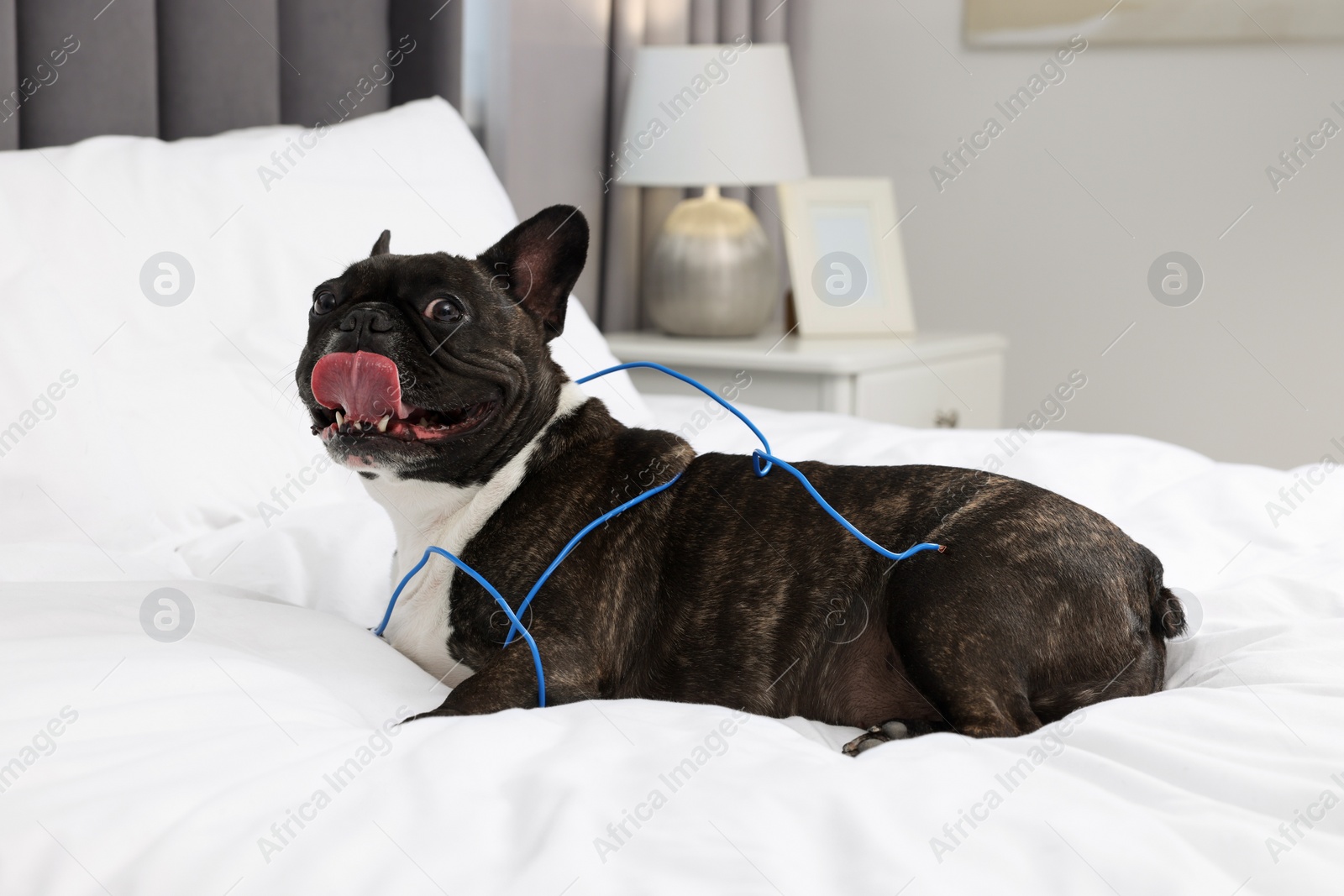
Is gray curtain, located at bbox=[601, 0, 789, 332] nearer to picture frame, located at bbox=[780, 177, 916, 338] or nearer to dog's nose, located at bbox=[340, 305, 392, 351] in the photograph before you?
picture frame, located at bbox=[780, 177, 916, 338]

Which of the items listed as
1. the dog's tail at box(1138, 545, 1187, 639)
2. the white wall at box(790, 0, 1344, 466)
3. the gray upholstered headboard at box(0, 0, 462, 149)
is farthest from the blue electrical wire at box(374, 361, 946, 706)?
the white wall at box(790, 0, 1344, 466)

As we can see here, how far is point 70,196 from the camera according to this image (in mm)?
1590

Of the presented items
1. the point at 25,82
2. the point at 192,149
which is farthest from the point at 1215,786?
the point at 25,82

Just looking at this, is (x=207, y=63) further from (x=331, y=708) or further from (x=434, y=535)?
(x=331, y=708)

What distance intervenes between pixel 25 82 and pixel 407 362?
1.15 metres

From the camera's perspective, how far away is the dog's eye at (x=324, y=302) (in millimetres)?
1257

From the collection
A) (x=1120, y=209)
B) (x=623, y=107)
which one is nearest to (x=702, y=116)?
(x=623, y=107)

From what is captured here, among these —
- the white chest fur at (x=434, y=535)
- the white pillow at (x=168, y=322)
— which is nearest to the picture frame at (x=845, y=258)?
the white pillow at (x=168, y=322)

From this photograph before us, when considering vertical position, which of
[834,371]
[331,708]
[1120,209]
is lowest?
[834,371]

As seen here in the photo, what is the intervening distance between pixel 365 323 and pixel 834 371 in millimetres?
1805

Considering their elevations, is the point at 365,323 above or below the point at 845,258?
above

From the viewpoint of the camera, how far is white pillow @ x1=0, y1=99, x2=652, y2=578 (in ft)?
4.53

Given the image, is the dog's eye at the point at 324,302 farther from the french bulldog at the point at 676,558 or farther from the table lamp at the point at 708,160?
the table lamp at the point at 708,160

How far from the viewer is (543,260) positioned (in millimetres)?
1325
